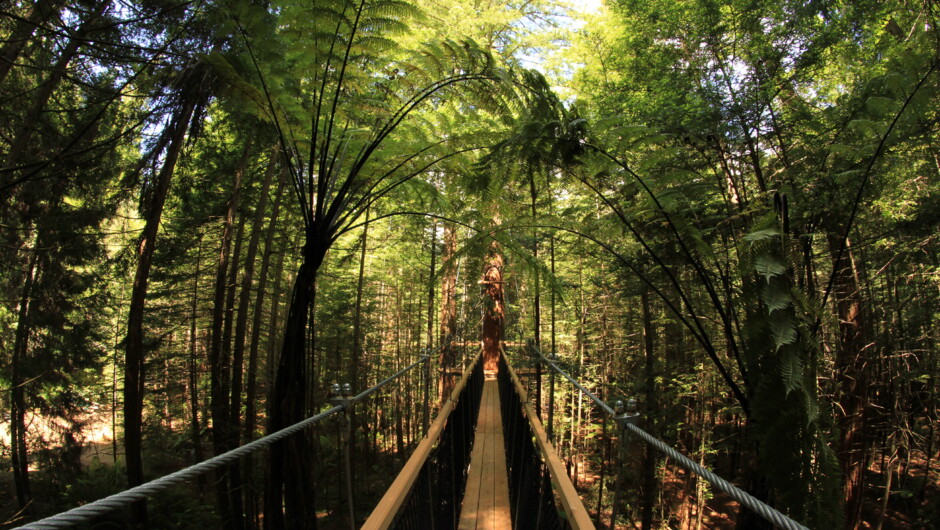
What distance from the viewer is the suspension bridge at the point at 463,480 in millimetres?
663

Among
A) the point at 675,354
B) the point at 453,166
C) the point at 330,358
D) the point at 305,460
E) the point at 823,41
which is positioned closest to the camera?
the point at 305,460

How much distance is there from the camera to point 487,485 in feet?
10.2

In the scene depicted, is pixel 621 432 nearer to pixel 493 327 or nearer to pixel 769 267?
pixel 769 267

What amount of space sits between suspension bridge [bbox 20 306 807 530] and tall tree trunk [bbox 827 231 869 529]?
389 centimetres

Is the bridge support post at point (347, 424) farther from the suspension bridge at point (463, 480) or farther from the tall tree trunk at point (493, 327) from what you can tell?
the tall tree trunk at point (493, 327)

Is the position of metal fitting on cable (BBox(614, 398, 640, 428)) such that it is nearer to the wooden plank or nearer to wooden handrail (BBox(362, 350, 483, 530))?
wooden handrail (BBox(362, 350, 483, 530))

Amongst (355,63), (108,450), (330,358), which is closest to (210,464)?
(355,63)

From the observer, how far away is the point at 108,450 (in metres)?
17.7

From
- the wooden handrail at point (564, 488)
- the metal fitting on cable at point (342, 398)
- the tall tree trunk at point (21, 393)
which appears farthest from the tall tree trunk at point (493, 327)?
the tall tree trunk at point (21, 393)

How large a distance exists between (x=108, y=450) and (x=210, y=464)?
23.6 meters

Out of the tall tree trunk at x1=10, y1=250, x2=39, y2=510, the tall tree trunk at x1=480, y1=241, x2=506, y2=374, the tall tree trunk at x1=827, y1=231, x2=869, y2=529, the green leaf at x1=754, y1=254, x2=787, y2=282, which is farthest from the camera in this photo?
the tall tree trunk at x1=480, y1=241, x2=506, y2=374

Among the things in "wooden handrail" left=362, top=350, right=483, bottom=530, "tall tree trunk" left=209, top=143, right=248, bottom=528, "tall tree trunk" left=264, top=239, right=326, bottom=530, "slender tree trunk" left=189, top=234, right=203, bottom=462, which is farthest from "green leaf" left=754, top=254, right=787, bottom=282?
"slender tree trunk" left=189, top=234, right=203, bottom=462

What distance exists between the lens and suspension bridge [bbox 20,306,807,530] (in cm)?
66

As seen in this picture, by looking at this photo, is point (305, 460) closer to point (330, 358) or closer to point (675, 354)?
point (675, 354)
